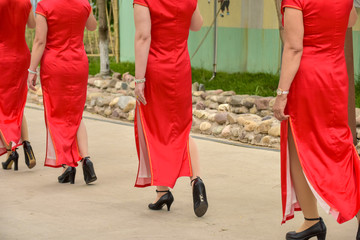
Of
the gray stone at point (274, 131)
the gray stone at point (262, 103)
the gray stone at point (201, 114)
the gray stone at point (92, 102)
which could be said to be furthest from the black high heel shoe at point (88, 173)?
the gray stone at point (92, 102)

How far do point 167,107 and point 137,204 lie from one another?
85 cm

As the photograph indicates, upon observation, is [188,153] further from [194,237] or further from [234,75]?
[234,75]

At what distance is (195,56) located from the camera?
12320 millimetres

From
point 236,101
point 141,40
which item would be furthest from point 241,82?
point 141,40

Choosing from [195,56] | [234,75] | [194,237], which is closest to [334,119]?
[194,237]

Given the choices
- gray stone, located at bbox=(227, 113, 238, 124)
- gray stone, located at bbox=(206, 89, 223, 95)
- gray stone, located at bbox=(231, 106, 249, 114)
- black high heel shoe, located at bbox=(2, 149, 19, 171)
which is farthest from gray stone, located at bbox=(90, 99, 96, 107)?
black high heel shoe, located at bbox=(2, 149, 19, 171)

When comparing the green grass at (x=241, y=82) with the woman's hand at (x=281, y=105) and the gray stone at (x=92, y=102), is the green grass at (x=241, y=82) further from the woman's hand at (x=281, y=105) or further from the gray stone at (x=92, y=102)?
the woman's hand at (x=281, y=105)

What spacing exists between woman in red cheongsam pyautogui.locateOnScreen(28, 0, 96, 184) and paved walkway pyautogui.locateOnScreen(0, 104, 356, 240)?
10.2 inches

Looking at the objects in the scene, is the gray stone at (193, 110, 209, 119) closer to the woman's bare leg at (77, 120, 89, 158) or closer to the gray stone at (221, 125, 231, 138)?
the gray stone at (221, 125, 231, 138)

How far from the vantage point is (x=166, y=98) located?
16.4 ft

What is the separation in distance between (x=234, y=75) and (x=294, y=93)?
23.2ft

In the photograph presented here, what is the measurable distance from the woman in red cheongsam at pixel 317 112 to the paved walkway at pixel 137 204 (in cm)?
50

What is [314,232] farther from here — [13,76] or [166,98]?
[13,76]

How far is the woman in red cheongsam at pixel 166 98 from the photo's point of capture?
4840 mm
